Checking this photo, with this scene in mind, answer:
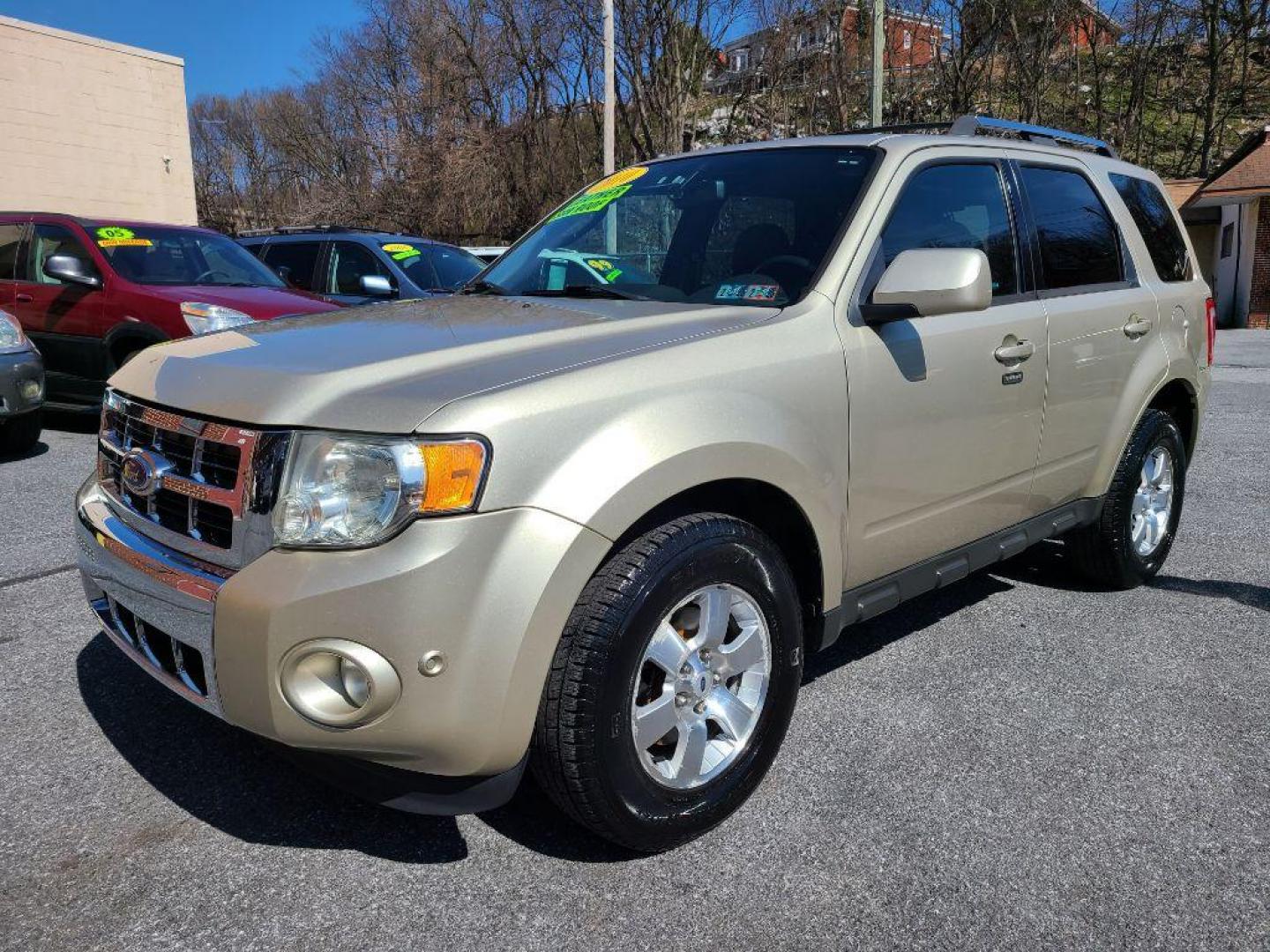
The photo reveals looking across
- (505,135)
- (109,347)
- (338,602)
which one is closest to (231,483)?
(338,602)

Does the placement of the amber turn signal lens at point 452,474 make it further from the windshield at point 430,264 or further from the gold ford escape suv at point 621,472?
the windshield at point 430,264

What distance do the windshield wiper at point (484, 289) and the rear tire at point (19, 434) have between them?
4883mm

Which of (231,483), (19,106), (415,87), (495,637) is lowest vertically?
(495,637)

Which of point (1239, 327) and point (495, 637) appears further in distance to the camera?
point (1239, 327)

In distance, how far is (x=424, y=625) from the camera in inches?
79.2

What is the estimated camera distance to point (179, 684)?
2316 mm

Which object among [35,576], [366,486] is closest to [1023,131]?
[366,486]

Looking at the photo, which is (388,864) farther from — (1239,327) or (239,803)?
(1239,327)

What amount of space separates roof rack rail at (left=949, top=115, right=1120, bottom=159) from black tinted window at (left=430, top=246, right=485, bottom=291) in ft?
20.9

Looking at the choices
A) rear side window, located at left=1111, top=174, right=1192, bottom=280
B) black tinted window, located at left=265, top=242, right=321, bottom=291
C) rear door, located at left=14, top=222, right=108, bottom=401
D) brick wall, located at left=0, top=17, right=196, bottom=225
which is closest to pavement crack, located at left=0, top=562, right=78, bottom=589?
rear door, located at left=14, top=222, right=108, bottom=401

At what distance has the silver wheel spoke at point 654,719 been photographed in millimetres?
2371

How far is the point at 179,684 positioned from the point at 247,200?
4986 centimetres

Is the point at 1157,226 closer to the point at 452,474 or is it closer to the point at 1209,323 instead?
the point at 1209,323

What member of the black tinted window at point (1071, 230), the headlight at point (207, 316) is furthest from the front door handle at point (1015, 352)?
the headlight at point (207, 316)
